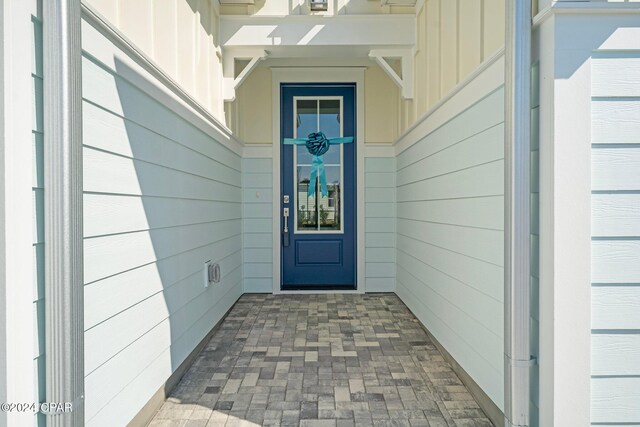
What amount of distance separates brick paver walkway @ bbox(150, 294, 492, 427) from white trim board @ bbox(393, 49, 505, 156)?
151cm

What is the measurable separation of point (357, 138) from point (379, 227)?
1.00m

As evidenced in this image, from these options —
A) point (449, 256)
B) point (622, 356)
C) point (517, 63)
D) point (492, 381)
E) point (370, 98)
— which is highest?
point (370, 98)

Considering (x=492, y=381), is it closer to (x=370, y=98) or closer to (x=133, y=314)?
(x=133, y=314)

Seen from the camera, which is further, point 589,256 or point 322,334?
point 322,334

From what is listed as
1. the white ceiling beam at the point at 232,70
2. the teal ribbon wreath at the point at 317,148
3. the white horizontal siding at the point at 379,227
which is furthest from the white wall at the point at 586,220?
the teal ribbon wreath at the point at 317,148

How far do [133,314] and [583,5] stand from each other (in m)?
2.05

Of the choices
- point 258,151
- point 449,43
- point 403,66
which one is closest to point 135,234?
point 449,43

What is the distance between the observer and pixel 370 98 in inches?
205

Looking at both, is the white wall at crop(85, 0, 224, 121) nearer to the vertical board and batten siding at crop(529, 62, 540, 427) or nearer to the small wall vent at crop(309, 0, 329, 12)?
the small wall vent at crop(309, 0, 329, 12)

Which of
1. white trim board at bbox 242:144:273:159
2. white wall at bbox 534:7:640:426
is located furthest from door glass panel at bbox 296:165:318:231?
white wall at bbox 534:7:640:426

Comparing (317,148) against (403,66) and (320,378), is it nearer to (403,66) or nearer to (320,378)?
(403,66)

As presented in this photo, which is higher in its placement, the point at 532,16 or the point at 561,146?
the point at 532,16

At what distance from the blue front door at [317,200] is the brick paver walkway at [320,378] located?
1.11 metres

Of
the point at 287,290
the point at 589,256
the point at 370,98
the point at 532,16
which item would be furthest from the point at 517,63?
the point at 287,290
